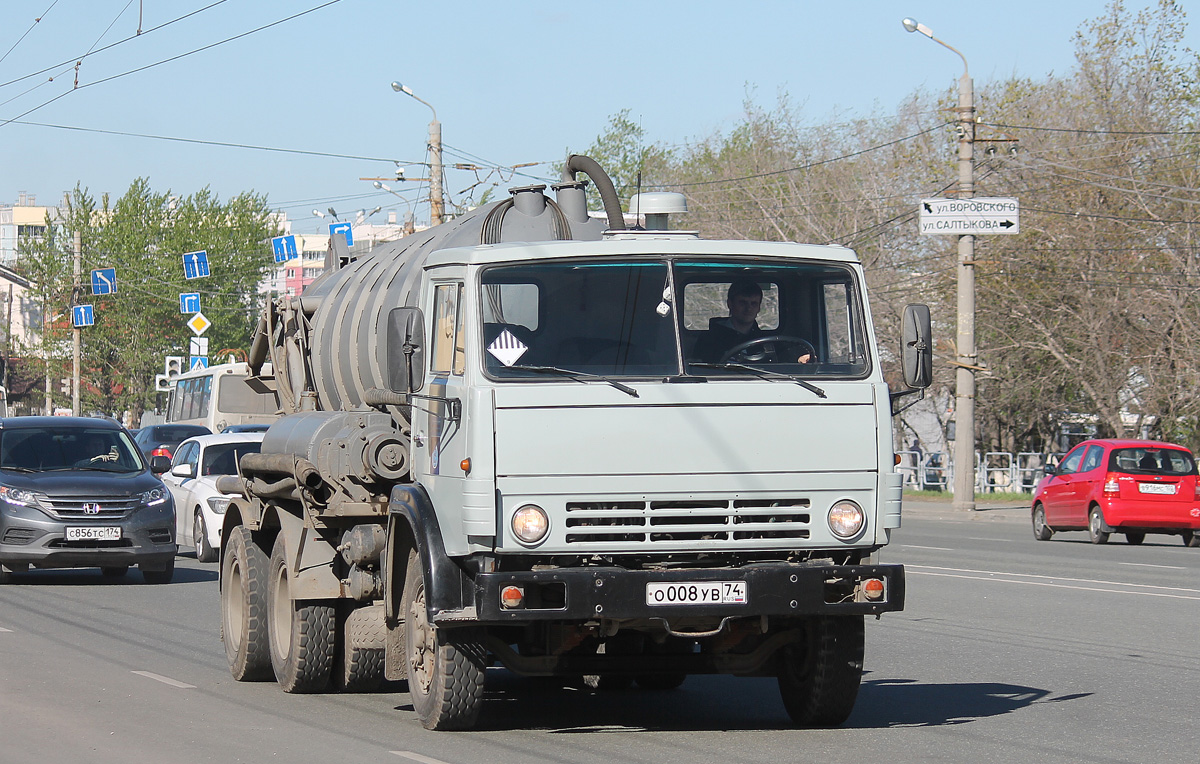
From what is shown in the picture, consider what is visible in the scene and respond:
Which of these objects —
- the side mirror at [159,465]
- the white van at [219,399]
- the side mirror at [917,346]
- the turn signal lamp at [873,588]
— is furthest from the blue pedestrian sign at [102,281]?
the turn signal lamp at [873,588]

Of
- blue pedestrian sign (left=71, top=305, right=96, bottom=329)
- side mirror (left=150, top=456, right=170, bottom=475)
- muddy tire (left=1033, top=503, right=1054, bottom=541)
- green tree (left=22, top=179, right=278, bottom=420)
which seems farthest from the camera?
green tree (left=22, top=179, right=278, bottom=420)

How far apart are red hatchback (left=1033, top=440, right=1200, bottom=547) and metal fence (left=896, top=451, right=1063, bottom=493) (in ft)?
43.0

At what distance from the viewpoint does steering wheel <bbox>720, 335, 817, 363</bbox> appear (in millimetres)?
7777

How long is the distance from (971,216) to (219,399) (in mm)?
18006

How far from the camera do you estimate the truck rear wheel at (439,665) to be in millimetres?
7660

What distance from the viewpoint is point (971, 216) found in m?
28.7

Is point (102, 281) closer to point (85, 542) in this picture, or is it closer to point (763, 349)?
point (85, 542)

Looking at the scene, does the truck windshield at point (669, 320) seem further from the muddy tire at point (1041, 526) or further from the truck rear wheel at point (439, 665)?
the muddy tire at point (1041, 526)

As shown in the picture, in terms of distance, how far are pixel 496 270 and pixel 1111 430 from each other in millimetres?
35479

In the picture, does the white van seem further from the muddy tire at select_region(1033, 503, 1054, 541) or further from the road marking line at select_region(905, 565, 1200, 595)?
the muddy tire at select_region(1033, 503, 1054, 541)

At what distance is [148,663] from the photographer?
35.2ft

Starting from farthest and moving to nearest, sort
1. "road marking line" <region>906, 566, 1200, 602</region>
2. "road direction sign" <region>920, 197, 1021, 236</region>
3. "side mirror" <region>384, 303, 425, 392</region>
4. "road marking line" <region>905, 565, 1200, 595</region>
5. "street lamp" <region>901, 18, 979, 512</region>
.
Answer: "street lamp" <region>901, 18, 979, 512</region> < "road direction sign" <region>920, 197, 1021, 236</region> < "road marking line" <region>905, 565, 1200, 595</region> < "road marking line" <region>906, 566, 1200, 602</region> < "side mirror" <region>384, 303, 425, 392</region>

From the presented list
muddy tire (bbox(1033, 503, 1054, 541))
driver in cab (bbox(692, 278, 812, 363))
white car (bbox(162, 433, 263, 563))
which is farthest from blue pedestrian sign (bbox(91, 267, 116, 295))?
driver in cab (bbox(692, 278, 812, 363))

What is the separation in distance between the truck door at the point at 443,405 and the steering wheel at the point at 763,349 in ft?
4.12
